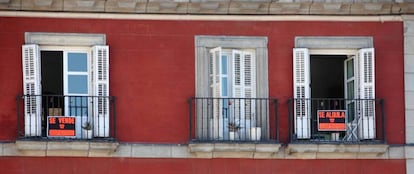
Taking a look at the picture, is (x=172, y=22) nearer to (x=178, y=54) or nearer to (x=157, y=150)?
(x=178, y=54)

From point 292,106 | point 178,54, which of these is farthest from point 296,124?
point 178,54

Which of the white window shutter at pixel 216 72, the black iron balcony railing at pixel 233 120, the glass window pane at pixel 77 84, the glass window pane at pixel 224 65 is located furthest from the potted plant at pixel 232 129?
the glass window pane at pixel 77 84

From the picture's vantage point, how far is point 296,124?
25.8 meters

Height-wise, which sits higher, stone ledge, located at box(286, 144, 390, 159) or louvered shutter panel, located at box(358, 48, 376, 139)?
louvered shutter panel, located at box(358, 48, 376, 139)

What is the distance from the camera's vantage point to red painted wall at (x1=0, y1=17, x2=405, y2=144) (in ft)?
83.6

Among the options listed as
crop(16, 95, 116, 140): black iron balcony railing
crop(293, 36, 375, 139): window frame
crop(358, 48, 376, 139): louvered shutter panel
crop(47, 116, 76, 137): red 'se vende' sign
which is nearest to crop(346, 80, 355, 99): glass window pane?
crop(358, 48, 376, 139): louvered shutter panel

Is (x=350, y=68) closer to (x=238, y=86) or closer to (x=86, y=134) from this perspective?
(x=238, y=86)

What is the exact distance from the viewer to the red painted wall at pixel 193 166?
995 inches

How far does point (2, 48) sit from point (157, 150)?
3.55 m

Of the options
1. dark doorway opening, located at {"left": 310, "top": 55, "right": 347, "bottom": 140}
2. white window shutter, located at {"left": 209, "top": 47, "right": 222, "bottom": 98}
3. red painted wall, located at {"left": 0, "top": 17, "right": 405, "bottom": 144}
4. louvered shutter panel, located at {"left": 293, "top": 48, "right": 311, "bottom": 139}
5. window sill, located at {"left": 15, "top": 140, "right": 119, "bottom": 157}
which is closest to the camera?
window sill, located at {"left": 15, "top": 140, "right": 119, "bottom": 157}

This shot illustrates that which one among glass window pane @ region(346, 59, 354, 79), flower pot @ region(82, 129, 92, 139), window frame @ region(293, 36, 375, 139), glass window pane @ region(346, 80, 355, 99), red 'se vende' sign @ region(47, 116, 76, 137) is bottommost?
flower pot @ region(82, 129, 92, 139)

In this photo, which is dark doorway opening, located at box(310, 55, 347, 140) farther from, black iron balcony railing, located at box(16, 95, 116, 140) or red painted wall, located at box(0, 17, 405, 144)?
black iron balcony railing, located at box(16, 95, 116, 140)

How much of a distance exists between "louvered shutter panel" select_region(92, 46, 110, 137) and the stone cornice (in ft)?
2.95

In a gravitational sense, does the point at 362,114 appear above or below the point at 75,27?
below
